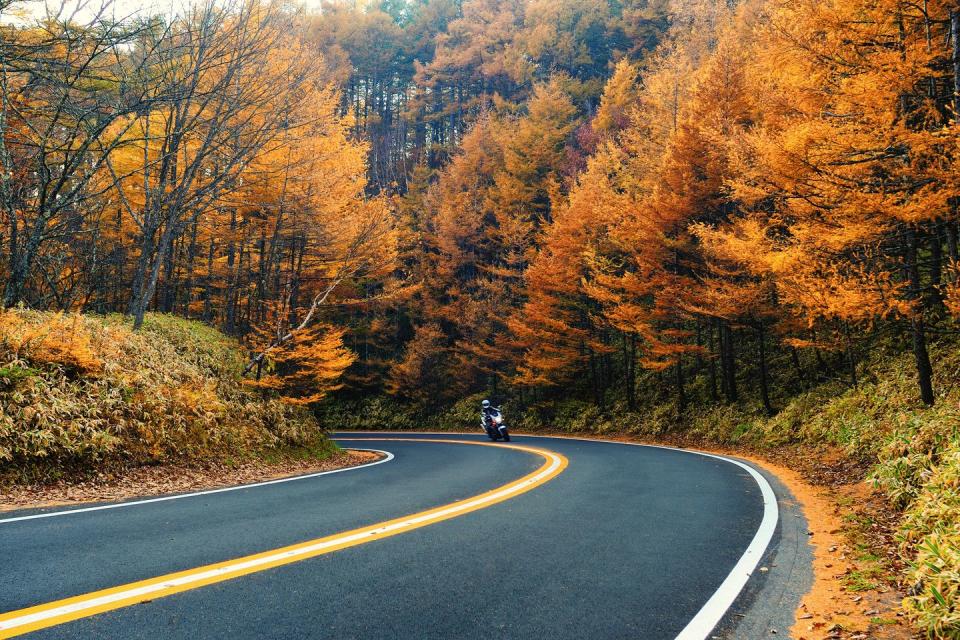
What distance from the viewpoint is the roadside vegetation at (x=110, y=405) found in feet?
25.6

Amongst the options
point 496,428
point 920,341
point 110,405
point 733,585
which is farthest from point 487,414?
point 733,585

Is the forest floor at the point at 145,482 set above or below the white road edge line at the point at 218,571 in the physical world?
below

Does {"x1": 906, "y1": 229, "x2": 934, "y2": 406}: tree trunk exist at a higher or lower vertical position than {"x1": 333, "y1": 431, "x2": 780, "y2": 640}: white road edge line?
higher

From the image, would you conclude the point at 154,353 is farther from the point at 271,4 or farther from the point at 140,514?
the point at 271,4

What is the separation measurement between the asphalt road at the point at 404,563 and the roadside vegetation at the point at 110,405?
246 cm

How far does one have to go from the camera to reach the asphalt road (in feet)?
10.1

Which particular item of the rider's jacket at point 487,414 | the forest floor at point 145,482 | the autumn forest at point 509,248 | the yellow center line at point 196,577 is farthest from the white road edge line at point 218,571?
the rider's jacket at point 487,414

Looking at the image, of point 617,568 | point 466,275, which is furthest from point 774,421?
point 466,275

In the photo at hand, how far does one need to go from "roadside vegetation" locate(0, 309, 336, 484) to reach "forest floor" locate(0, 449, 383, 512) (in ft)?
0.67

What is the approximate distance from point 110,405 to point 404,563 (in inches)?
301

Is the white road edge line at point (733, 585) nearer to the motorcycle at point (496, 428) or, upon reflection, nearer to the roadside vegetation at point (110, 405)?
the roadside vegetation at point (110, 405)

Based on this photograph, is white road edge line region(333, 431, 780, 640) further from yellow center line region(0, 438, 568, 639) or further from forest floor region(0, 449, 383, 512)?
forest floor region(0, 449, 383, 512)

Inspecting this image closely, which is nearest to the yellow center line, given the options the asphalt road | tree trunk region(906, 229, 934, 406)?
the asphalt road

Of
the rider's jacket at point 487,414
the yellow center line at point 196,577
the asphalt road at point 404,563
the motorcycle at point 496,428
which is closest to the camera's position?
the yellow center line at point 196,577
